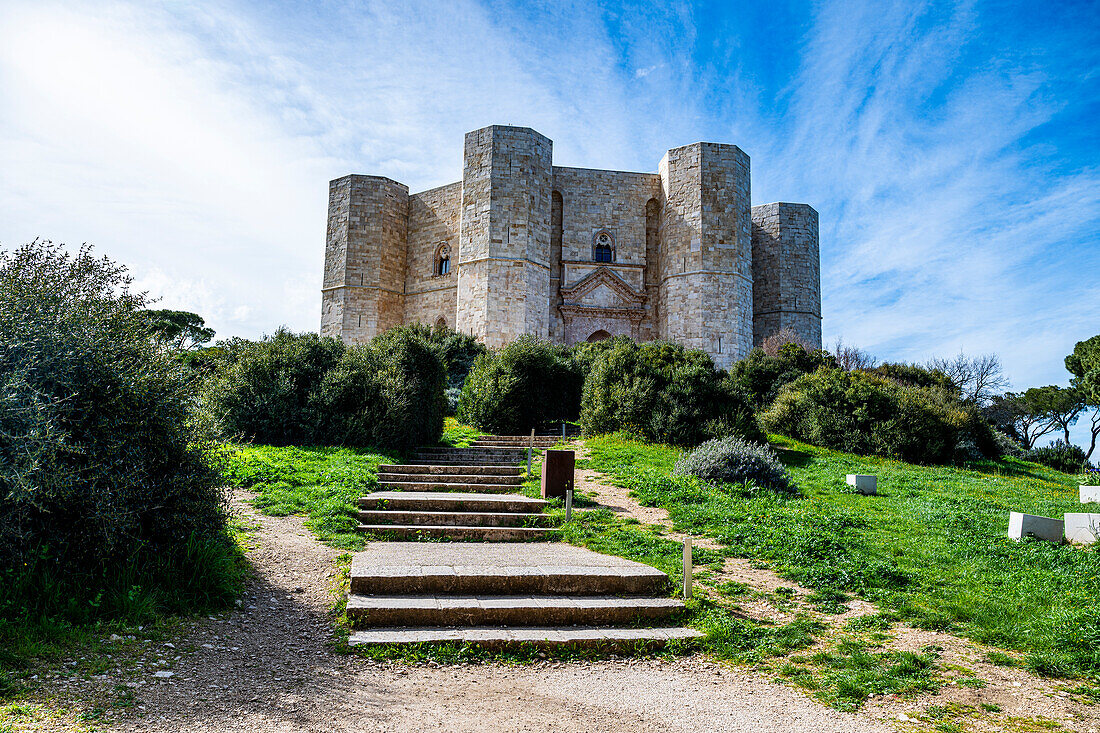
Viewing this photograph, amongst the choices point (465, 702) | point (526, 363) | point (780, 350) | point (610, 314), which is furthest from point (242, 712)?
point (610, 314)

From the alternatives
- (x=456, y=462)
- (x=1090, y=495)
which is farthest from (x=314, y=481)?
(x=1090, y=495)

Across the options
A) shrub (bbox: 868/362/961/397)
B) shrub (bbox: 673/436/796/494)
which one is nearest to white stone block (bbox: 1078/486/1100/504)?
shrub (bbox: 673/436/796/494)

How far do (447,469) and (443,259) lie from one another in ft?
69.7

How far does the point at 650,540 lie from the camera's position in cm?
682

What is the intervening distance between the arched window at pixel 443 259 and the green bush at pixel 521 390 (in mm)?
13022

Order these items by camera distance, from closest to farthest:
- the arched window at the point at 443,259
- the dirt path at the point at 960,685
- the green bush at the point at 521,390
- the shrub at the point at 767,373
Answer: the dirt path at the point at 960,685 → the green bush at the point at 521,390 → the shrub at the point at 767,373 → the arched window at the point at 443,259

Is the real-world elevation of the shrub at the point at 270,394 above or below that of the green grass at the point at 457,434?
above

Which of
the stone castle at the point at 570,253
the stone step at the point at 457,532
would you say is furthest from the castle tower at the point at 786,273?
the stone step at the point at 457,532

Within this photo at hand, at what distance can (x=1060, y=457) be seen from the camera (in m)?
19.3

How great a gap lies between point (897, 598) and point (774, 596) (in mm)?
938

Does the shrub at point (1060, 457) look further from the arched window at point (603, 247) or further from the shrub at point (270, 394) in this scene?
the shrub at point (270, 394)

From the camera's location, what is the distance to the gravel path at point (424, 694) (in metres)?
3.32

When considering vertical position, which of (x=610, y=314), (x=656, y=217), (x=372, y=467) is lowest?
(x=372, y=467)

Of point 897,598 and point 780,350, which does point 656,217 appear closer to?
point 780,350
